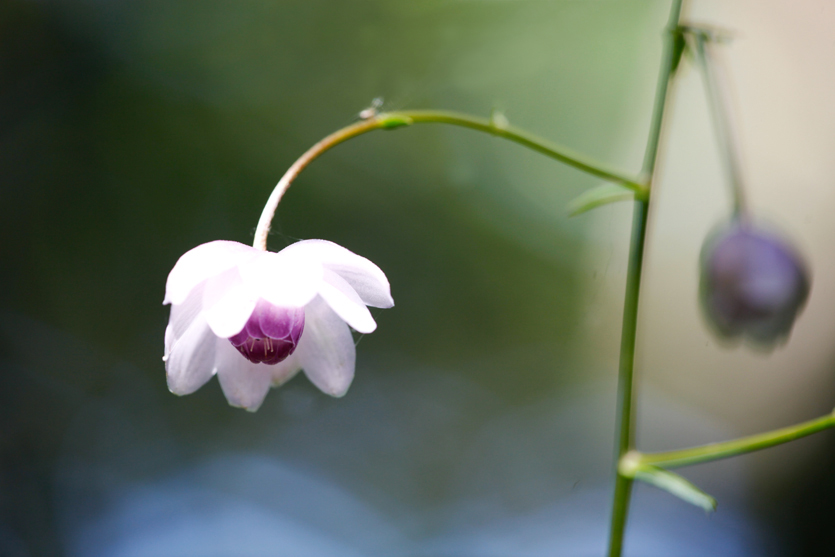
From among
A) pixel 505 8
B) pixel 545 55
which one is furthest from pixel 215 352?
pixel 545 55

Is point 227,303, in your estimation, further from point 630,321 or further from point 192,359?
point 630,321

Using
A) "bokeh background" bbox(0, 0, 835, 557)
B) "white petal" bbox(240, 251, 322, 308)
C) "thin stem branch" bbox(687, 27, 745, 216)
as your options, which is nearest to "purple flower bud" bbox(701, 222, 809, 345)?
"thin stem branch" bbox(687, 27, 745, 216)

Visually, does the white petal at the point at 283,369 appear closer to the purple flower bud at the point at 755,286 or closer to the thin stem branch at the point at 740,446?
the thin stem branch at the point at 740,446

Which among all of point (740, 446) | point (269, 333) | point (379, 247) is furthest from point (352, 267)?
point (379, 247)

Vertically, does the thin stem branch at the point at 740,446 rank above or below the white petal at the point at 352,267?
below

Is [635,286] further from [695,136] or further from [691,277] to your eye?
[691,277]

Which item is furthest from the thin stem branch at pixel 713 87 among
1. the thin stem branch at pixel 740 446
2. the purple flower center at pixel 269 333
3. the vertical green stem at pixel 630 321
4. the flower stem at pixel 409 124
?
the purple flower center at pixel 269 333

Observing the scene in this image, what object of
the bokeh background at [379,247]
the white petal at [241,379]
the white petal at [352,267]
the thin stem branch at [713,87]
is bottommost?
the white petal at [241,379]
